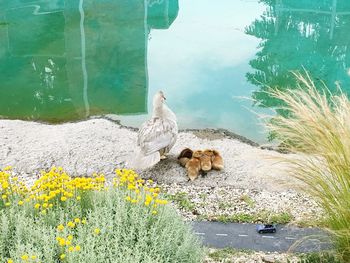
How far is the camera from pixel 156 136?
224 inches

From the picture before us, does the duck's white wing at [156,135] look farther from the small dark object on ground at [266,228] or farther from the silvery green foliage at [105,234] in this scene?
the silvery green foliage at [105,234]

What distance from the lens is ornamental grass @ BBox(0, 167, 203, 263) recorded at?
11.2ft

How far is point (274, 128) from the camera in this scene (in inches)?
166

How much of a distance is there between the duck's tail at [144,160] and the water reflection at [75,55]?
2.34 meters

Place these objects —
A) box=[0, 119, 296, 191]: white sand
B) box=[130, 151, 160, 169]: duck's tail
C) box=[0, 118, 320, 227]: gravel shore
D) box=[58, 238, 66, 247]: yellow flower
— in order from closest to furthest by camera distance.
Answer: box=[58, 238, 66, 247]: yellow flower < box=[0, 118, 320, 227]: gravel shore < box=[130, 151, 160, 169]: duck's tail < box=[0, 119, 296, 191]: white sand

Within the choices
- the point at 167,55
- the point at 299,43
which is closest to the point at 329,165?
the point at 167,55

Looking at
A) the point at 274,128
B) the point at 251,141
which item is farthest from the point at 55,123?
the point at 274,128

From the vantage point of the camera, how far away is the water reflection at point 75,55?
845cm

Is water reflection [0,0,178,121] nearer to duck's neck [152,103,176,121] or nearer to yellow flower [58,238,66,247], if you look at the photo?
duck's neck [152,103,176,121]

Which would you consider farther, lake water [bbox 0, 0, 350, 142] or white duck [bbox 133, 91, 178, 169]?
lake water [bbox 0, 0, 350, 142]

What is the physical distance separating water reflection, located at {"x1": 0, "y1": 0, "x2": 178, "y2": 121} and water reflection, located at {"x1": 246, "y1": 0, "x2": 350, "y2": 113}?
185cm

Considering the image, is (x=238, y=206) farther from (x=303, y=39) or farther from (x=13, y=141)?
(x=303, y=39)

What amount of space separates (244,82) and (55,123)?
3118 millimetres

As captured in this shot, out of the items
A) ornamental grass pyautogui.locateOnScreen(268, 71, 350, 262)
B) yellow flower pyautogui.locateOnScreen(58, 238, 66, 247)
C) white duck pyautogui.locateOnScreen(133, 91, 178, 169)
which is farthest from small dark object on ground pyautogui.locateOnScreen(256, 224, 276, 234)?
yellow flower pyautogui.locateOnScreen(58, 238, 66, 247)
